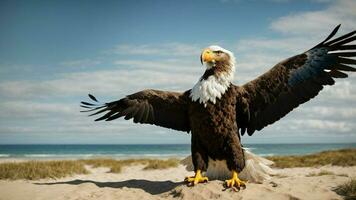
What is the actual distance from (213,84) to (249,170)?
1807mm

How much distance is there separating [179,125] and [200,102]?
4.14ft

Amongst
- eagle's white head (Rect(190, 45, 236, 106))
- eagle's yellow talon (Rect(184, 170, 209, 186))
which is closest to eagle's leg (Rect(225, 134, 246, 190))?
eagle's yellow talon (Rect(184, 170, 209, 186))

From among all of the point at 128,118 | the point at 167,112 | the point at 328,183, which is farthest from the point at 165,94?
the point at 328,183

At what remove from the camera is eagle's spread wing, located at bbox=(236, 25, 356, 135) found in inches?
281

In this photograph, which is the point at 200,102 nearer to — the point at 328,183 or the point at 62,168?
the point at 328,183

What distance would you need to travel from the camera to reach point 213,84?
6.98 meters

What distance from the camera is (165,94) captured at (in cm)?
794

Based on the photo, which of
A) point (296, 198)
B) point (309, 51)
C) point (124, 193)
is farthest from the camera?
point (124, 193)

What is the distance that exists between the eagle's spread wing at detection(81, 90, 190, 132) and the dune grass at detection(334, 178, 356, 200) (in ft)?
9.97

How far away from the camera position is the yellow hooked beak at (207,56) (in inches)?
272

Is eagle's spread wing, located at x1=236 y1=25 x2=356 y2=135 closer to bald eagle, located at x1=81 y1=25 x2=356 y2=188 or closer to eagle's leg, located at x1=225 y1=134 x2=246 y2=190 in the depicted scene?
bald eagle, located at x1=81 y1=25 x2=356 y2=188

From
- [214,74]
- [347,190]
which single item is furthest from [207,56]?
[347,190]

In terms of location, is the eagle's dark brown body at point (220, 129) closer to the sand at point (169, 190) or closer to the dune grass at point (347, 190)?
the sand at point (169, 190)

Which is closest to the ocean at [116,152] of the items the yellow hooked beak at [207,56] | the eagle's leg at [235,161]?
the eagle's leg at [235,161]
